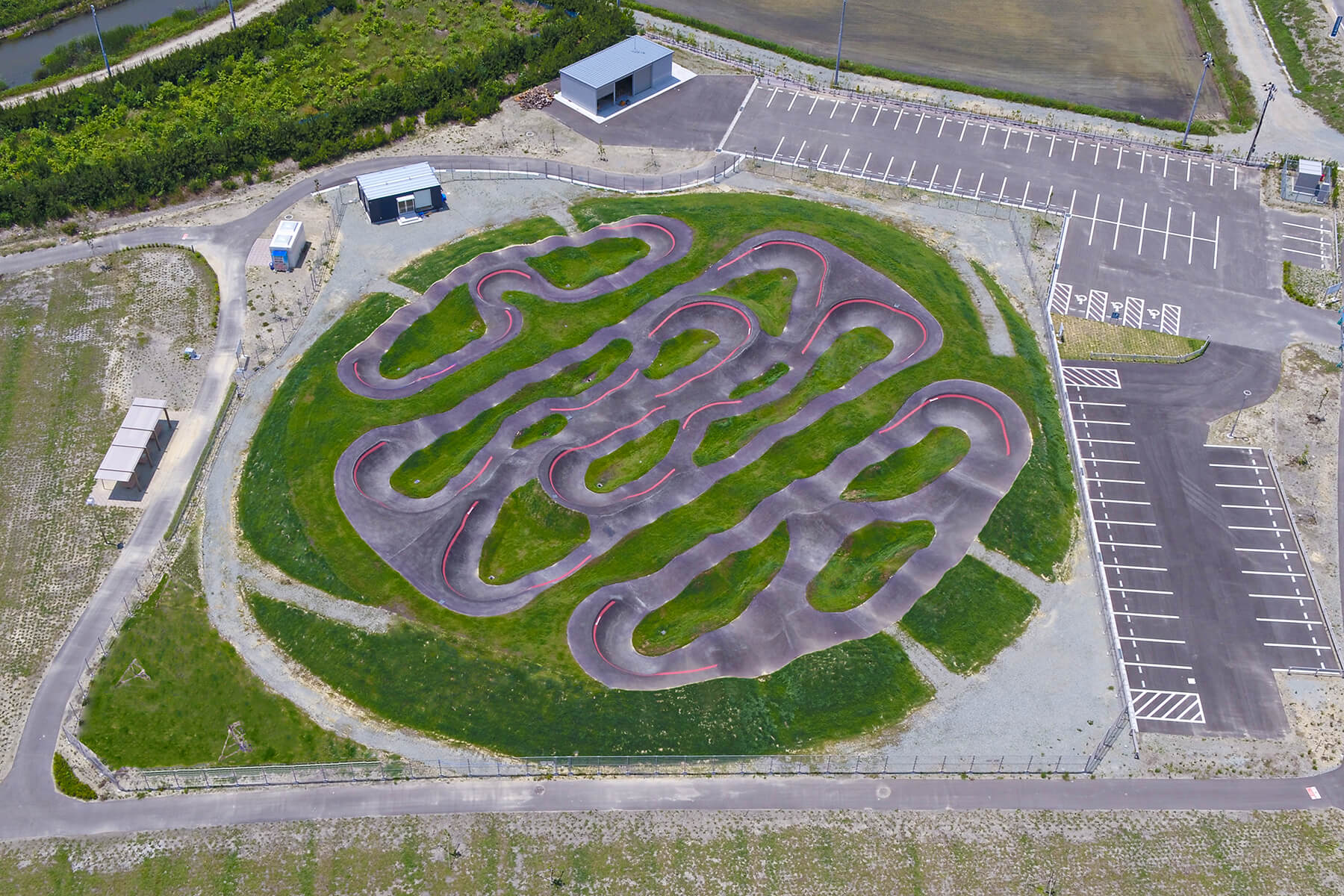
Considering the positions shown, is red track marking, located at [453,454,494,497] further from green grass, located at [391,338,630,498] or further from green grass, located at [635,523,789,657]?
green grass, located at [635,523,789,657]

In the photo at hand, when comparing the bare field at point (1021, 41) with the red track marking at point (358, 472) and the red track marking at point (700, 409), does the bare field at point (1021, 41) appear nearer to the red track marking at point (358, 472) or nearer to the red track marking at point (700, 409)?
the red track marking at point (700, 409)

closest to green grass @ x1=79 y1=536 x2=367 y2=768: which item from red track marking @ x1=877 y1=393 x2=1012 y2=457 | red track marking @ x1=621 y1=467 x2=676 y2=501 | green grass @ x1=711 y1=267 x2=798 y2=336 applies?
red track marking @ x1=621 y1=467 x2=676 y2=501

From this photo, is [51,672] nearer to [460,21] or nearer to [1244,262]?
[460,21]

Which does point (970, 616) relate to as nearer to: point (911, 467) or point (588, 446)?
point (911, 467)

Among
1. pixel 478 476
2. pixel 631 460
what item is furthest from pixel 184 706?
pixel 631 460

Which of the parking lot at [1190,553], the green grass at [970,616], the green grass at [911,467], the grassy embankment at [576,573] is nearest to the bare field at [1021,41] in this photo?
the grassy embankment at [576,573]

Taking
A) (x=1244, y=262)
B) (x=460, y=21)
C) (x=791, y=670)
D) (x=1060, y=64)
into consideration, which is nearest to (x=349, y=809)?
(x=791, y=670)
